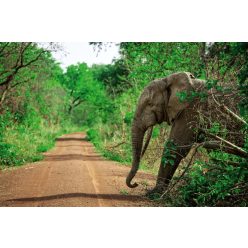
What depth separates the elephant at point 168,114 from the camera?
8.64 m

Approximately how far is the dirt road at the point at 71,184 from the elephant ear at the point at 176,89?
4.21 ft

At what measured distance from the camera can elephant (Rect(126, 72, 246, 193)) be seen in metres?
8.64

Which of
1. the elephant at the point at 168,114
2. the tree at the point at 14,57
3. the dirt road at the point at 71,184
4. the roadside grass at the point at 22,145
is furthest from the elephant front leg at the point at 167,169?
the tree at the point at 14,57

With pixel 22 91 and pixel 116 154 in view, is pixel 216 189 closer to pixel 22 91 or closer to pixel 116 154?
pixel 116 154

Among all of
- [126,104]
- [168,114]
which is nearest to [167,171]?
[168,114]

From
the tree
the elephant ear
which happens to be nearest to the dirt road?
the elephant ear

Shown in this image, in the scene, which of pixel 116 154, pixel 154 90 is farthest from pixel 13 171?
pixel 154 90

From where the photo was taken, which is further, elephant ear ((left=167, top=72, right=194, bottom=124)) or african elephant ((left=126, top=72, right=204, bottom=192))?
elephant ear ((left=167, top=72, right=194, bottom=124))

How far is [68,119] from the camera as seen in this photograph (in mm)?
28281

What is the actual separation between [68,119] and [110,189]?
19283 millimetres

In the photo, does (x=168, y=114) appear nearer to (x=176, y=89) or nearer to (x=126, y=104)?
(x=176, y=89)

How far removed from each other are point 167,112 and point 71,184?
2194mm

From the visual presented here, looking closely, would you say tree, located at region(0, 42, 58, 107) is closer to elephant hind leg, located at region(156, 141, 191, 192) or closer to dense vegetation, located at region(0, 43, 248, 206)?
dense vegetation, located at region(0, 43, 248, 206)

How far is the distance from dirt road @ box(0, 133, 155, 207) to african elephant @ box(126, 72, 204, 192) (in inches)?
23.3
